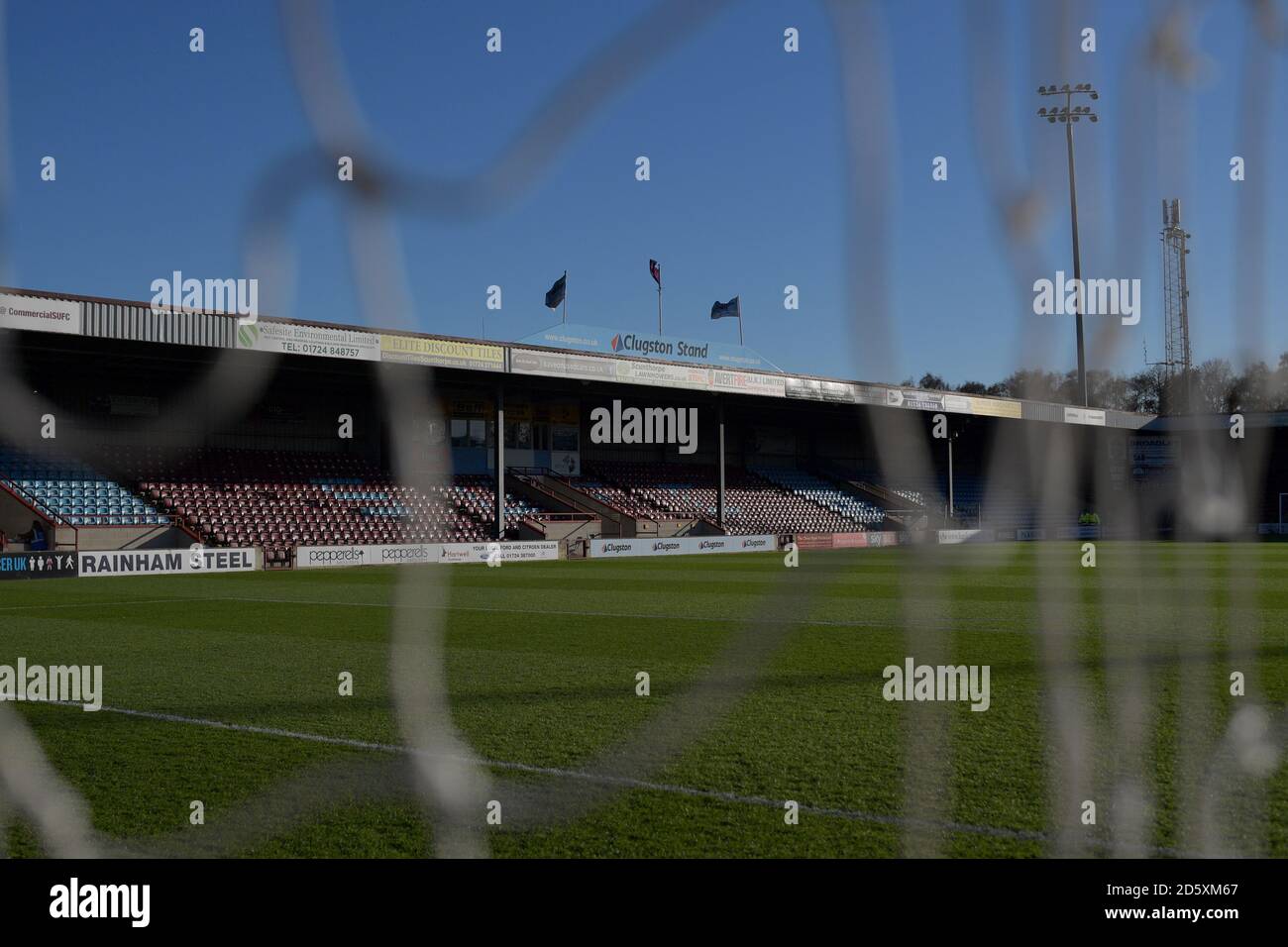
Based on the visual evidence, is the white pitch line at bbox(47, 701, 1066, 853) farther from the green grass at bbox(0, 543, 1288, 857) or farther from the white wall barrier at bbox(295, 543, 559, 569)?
the white wall barrier at bbox(295, 543, 559, 569)

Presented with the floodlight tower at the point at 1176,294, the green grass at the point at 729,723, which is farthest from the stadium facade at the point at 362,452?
the floodlight tower at the point at 1176,294

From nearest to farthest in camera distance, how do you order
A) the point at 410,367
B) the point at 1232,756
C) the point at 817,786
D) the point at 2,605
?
1. the point at 410,367
2. the point at 817,786
3. the point at 1232,756
4. the point at 2,605

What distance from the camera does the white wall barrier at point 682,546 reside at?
34.5 metres

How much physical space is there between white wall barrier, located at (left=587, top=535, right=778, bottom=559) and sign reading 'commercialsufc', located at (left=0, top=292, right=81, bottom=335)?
612 inches

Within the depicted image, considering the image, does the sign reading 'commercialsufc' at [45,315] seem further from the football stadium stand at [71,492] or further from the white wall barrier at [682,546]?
the white wall barrier at [682,546]

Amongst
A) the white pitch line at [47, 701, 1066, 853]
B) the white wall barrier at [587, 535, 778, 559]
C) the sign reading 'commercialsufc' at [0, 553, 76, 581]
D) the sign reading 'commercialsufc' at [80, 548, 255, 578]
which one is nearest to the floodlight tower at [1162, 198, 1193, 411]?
the white pitch line at [47, 701, 1066, 853]

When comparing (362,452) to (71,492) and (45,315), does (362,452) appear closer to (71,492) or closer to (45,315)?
(71,492)

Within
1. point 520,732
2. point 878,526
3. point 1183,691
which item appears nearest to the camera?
point 520,732

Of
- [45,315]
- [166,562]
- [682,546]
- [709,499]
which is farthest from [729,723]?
[709,499]

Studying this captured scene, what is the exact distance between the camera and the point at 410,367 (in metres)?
1.38

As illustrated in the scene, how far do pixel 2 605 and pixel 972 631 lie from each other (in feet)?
46.5

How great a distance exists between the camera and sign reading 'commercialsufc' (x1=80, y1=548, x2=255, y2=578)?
2439 cm
